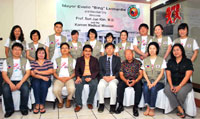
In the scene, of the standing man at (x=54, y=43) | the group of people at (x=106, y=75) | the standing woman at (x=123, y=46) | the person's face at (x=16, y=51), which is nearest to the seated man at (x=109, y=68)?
the group of people at (x=106, y=75)

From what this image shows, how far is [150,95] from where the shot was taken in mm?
2650

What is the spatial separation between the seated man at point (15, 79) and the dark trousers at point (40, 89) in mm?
127

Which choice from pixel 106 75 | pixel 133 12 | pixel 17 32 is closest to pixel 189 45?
pixel 106 75

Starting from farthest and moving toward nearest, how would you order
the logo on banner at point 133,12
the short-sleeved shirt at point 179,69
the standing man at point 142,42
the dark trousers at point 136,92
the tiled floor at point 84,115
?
the logo on banner at point 133,12 < the standing man at point 142,42 < the dark trousers at point 136,92 < the short-sleeved shirt at point 179,69 < the tiled floor at point 84,115

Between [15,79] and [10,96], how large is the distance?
0.31 metres

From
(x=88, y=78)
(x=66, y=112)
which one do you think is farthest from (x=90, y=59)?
(x=66, y=112)

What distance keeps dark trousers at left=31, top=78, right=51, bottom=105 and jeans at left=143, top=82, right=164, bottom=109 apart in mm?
1754

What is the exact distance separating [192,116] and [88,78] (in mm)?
1860

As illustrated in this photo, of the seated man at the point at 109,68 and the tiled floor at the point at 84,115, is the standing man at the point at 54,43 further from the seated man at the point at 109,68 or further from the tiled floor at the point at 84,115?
the tiled floor at the point at 84,115

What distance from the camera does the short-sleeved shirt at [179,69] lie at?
2613 millimetres

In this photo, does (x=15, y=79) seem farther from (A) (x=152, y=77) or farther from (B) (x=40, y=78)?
(A) (x=152, y=77)

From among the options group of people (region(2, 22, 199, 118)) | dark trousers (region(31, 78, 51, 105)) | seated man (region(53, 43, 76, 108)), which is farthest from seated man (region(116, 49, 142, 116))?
dark trousers (region(31, 78, 51, 105))

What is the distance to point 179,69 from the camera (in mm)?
2646

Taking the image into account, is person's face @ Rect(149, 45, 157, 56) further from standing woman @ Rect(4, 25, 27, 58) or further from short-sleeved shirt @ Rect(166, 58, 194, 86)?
standing woman @ Rect(4, 25, 27, 58)
